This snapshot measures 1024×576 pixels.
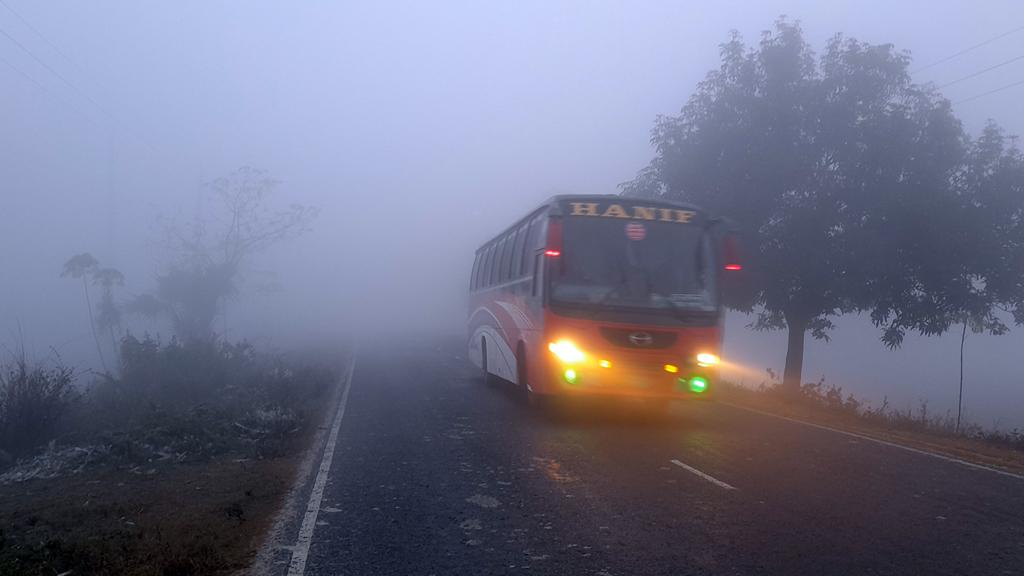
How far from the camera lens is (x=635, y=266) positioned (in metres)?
13.6

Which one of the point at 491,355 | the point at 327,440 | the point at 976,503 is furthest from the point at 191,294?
the point at 976,503

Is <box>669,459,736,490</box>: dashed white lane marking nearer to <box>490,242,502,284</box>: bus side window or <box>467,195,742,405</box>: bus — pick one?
<box>467,195,742,405</box>: bus

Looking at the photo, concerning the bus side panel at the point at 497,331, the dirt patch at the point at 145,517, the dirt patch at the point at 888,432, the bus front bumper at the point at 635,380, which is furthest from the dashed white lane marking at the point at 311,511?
the dirt patch at the point at 888,432

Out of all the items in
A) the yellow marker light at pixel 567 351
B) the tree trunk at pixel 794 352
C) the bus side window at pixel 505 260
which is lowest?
the yellow marker light at pixel 567 351

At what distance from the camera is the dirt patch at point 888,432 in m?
11.9

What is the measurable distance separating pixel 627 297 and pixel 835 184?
420 inches

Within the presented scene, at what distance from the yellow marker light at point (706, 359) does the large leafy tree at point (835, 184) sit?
28.4ft

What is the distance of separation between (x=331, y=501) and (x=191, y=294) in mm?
40571

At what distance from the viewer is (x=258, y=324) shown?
90188 mm

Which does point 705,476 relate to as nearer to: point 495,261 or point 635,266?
point 635,266

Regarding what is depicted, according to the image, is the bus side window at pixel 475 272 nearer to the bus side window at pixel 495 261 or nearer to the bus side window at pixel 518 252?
the bus side window at pixel 495 261

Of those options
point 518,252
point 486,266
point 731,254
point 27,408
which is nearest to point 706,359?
point 731,254

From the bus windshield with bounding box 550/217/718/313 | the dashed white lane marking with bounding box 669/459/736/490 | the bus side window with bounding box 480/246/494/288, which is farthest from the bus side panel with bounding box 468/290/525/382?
the dashed white lane marking with bounding box 669/459/736/490

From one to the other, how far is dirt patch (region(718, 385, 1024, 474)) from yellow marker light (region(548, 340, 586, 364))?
4786 mm
